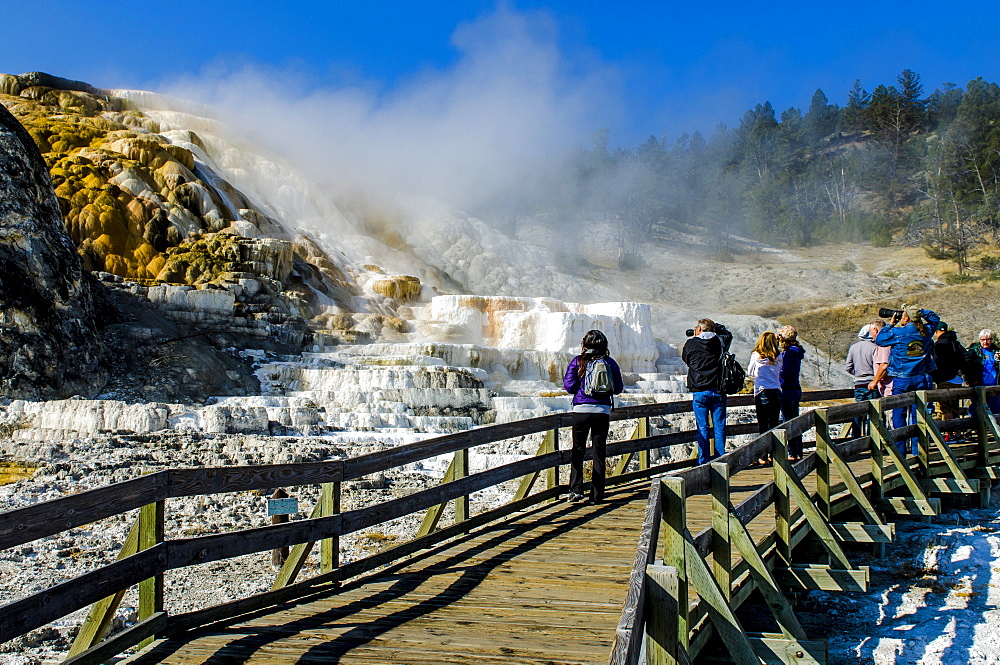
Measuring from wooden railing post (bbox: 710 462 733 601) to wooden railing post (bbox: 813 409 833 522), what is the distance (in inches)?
96.1

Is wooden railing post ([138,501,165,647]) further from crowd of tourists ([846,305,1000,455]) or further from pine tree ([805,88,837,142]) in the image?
pine tree ([805,88,837,142])

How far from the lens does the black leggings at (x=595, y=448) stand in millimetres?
6086

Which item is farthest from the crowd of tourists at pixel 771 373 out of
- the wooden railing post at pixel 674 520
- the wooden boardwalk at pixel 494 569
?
the wooden railing post at pixel 674 520

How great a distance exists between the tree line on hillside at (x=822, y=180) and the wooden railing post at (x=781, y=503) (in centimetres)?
5082

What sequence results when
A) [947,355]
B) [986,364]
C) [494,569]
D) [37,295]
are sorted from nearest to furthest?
1. [494,569]
2. [947,355]
3. [986,364]
4. [37,295]

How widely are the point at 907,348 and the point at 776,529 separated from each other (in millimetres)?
3810

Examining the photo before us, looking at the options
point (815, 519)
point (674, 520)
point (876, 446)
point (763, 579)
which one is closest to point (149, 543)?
point (674, 520)

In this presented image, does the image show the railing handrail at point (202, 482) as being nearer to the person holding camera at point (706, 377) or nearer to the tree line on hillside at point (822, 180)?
the person holding camera at point (706, 377)

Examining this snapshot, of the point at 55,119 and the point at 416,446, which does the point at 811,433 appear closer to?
the point at 416,446

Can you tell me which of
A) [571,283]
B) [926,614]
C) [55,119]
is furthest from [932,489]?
[571,283]

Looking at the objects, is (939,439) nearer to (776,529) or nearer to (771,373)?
(771,373)

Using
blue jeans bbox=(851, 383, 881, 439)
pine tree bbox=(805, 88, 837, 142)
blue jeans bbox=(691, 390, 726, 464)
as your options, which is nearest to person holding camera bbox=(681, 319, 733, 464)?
blue jeans bbox=(691, 390, 726, 464)

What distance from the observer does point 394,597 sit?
4.27 meters

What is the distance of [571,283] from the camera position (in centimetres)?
4544
